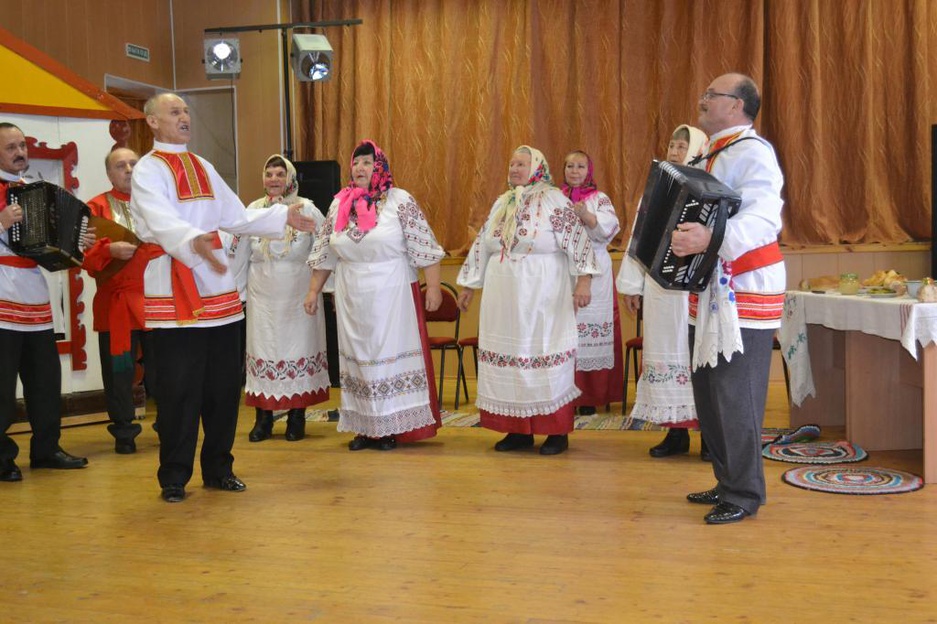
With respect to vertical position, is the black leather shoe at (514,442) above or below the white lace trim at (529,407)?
below

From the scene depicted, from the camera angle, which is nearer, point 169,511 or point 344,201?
point 169,511

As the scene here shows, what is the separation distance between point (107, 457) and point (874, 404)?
366cm

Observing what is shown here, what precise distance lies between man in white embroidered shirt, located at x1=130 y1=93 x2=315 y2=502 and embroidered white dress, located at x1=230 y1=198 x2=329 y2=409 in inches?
44.6

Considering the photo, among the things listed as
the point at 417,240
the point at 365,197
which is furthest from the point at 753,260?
the point at 365,197

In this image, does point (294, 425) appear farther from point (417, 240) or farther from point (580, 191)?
point (580, 191)

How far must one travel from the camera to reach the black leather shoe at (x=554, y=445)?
4.45 metres

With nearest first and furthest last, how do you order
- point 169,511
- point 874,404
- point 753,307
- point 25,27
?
point 753,307 < point 169,511 < point 874,404 < point 25,27

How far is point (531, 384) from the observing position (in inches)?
173

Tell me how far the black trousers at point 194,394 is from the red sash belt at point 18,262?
2.93ft

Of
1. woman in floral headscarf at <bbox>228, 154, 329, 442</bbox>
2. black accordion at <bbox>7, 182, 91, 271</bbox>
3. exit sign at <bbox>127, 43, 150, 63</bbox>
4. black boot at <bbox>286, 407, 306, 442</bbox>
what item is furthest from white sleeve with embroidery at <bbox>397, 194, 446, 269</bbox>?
exit sign at <bbox>127, 43, 150, 63</bbox>

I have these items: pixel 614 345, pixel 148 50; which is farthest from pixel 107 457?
pixel 148 50

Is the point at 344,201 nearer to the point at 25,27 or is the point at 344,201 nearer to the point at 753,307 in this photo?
the point at 753,307

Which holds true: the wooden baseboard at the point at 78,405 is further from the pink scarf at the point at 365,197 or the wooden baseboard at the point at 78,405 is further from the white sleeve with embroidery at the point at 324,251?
the pink scarf at the point at 365,197

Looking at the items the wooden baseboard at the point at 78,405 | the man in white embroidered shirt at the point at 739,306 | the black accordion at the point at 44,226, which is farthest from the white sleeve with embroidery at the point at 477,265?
the wooden baseboard at the point at 78,405
